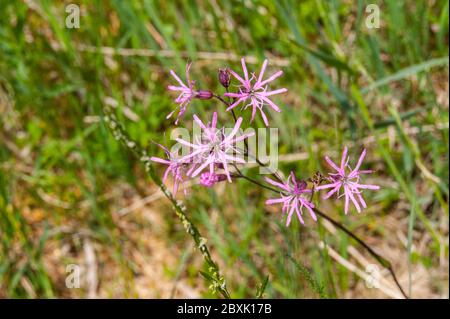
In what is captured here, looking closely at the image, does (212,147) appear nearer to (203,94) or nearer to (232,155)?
(232,155)

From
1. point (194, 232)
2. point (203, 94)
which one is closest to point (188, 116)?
point (203, 94)

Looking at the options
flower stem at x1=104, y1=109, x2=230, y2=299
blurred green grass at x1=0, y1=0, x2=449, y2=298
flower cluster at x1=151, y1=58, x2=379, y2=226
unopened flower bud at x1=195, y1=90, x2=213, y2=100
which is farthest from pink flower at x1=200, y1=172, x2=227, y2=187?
blurred green grass at x1=0, y1=0, x2=449, y2=298

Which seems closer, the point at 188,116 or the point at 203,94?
the point at 203,94

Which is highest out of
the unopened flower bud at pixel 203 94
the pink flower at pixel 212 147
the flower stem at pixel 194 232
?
the unopened flower bud at pixel 203 94

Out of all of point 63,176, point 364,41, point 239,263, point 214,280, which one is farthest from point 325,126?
point 214,280

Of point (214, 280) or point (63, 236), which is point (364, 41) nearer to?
point (214, 280)

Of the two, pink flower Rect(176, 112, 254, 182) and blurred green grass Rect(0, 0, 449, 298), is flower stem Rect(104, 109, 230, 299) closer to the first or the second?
pink flower Rect(176, 112, 254, 182)

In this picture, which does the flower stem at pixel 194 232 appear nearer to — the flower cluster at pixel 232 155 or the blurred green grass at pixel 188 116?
the flower cluster at pixel 232 155

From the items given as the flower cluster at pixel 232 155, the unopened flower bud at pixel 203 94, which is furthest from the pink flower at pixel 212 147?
the unopened flower bud at pixel 203 94
